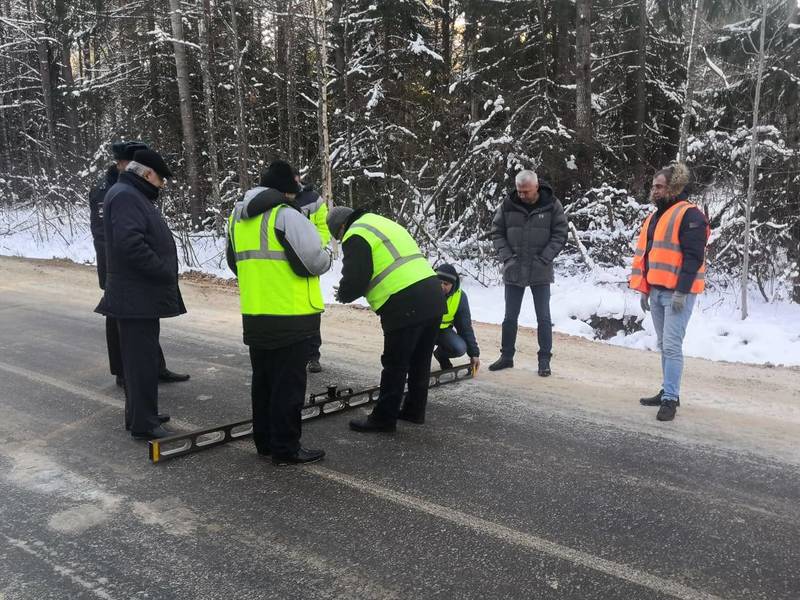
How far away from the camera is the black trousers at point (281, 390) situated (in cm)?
396

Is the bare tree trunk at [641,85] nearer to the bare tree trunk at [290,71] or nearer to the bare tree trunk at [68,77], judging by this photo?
the bare tree trunk at [290,71]

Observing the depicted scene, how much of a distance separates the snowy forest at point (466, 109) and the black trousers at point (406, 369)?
6.78 metres

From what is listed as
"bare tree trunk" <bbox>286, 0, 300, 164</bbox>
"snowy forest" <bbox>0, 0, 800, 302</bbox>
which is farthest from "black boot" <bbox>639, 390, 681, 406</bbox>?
Answer: "bare tree trunk" <bbox>286, 0, 300, 164</bbox>

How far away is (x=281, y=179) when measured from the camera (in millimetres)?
3906

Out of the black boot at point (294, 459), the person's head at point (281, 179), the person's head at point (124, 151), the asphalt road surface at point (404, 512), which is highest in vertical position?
the person's head at point (124, 151)

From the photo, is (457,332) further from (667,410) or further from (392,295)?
(667,410)

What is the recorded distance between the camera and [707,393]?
222 inches

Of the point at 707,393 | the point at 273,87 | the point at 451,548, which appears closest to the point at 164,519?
the point at 451,548

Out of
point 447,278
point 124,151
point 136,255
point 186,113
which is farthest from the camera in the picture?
point 186,113

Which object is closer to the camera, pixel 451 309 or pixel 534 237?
pixel 451 309

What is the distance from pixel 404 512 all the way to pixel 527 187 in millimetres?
3726

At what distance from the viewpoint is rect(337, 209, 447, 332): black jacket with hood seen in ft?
14.0

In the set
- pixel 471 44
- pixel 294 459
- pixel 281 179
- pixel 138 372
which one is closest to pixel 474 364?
pixel 294 459

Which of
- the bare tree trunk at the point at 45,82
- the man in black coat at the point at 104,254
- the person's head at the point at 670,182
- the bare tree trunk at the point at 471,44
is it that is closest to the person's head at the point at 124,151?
the man in black coat at the point at 104,254
